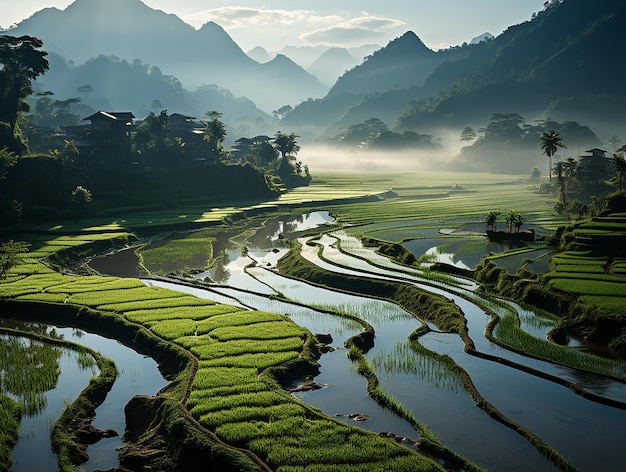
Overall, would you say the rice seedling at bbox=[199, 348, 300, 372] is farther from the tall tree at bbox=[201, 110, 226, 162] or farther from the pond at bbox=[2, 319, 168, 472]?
the tall tree at bbox=[201, 110, 226, 162]

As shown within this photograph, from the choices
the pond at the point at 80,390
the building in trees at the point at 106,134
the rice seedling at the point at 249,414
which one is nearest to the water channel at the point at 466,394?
the rice seedling at the point at 249,414

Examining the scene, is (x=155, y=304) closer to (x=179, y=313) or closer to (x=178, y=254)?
(x=179, y=313)

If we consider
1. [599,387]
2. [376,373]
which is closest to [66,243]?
[376,373]

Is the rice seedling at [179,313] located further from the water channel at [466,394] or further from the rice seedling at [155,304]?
the water channel at [466,394]

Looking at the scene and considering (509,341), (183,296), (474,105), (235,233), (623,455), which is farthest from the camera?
(474,105)

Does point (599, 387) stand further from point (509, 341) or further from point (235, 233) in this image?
point (235, 233)

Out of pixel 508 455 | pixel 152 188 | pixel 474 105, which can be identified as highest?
pixel 474 105

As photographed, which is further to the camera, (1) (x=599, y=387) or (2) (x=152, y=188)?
(2) (x=152, y=188)
